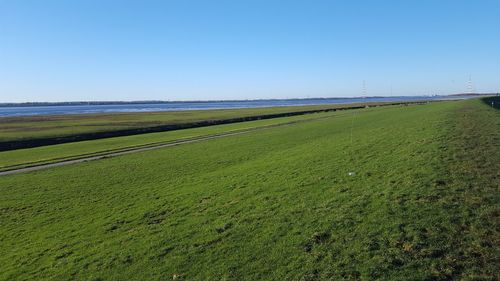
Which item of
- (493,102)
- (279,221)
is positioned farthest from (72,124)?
(493,102)

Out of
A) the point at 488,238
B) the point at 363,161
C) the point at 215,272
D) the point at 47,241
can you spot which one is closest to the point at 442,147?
the point at 363,161

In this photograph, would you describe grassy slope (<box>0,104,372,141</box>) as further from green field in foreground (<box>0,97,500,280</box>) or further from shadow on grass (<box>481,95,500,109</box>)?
shadow on grass (<box>481,95,500,109</box>)

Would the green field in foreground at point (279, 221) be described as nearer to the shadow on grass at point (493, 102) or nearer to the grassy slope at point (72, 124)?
the grassy slope at point (72, 124)

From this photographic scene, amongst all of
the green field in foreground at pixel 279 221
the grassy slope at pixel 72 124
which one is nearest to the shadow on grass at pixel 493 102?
the grassy slope at pixel 72 124

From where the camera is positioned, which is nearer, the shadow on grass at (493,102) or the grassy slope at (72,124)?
the grassy slope at (72,124)

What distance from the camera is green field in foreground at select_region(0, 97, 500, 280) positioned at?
7.80 meters

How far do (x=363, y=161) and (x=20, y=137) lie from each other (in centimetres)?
4655

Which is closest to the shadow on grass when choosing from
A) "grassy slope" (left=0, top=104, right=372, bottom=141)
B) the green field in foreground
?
"grassy slope" (left=0, top=104, right=372, bottom=141)

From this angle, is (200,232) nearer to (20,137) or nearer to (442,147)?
(442,147)

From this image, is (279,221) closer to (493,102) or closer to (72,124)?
(72,124)

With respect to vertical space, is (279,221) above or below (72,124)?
below

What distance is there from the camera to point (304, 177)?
627 inches

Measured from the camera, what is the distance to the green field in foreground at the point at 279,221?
780 cm

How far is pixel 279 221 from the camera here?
1062 cm
